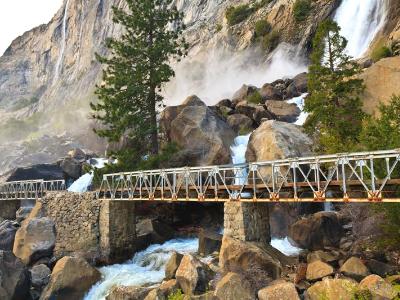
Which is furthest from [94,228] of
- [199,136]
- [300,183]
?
[300,183]

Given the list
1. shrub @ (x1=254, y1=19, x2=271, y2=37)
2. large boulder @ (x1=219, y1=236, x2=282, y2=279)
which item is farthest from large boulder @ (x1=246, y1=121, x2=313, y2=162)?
shrub @ (x1=254, y1=19, x2=271, y2=37)

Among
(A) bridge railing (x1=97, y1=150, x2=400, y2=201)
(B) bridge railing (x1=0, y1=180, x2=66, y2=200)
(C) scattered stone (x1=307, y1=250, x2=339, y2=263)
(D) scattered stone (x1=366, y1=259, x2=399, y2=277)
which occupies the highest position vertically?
(B) bridge railing (x1=0, y1=180, x2=66, y2=200)

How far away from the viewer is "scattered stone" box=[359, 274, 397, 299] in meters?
11.4

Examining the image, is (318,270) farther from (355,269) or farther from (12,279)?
(12,279)

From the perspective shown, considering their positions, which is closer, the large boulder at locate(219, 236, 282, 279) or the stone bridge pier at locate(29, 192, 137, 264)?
the large boulder at locate(219, 236, 282, 279)

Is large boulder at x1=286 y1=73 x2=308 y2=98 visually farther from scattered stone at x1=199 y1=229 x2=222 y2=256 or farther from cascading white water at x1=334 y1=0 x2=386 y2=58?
scattered stone at x1=199 y1=229 x2=222 y2=256

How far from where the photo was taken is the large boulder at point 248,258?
15.9m

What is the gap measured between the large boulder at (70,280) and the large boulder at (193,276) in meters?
5.61

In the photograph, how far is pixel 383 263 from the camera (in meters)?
14.9

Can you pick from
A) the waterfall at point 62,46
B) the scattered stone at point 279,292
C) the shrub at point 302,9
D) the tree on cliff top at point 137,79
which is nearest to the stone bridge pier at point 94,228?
the tree on cliff top at point 137,79

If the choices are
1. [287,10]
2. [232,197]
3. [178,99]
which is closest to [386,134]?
[232,197]

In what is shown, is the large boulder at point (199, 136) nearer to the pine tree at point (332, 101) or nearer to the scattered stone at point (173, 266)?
the pine tree at point (332, 101)

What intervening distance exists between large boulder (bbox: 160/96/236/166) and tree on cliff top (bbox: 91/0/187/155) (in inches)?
87.9

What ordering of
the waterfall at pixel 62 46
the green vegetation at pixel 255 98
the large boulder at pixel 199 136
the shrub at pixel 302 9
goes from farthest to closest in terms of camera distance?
the waterfall at pixel 62 46, the shrub at pixel 302 9, the green vegetation at pixel 255 98, the large boulder at pixel 199 136
